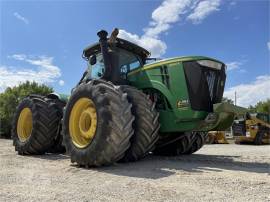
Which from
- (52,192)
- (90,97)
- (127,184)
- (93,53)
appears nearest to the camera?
(52,192)

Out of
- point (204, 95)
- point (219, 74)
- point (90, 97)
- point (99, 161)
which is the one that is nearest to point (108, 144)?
point (99, 161)

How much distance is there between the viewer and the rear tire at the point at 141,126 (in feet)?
22.0

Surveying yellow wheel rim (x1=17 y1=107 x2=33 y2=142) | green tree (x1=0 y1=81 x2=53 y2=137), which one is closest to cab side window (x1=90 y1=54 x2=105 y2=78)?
yellow wheel rim (x1=17 y1=107 x2=33 y2=142)

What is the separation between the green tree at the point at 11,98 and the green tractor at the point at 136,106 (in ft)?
98.6

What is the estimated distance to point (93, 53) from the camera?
30.2 ft

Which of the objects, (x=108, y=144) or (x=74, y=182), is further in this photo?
(x=108, y=144)

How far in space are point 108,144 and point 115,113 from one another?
1.85 feet

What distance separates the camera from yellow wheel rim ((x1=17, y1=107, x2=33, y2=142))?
10.2m

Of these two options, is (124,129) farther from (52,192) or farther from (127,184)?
(52,192)

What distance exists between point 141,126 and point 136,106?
39cm

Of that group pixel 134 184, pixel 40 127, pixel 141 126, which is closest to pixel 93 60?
pixel 40 127

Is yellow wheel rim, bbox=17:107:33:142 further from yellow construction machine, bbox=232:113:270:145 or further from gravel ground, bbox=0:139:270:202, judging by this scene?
yellow construction machine, bbox=232:113:270:145

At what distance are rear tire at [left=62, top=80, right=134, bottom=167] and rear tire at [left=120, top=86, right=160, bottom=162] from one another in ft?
0.93

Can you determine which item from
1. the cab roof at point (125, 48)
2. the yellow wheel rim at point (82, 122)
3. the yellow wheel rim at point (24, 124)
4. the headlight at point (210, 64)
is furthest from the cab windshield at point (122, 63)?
the yellow wheel rim at point (24, 124)
